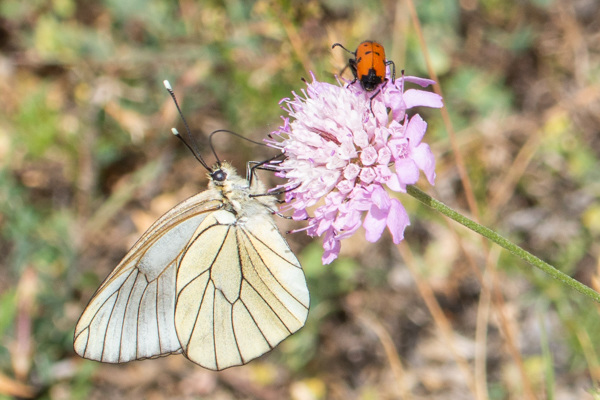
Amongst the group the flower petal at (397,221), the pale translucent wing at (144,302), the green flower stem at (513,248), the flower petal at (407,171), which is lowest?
the green flower stem at (513,248)

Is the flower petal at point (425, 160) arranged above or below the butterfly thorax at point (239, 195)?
below

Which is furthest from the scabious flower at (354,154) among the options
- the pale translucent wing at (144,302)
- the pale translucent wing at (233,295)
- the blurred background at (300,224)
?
the blurred background at (300,224)

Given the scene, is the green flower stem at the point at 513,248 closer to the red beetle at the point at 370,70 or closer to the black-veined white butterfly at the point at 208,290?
the red beetle at the point at 370,70

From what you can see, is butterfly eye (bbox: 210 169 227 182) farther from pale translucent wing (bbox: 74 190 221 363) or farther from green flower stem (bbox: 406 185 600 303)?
green flower stem (bbox: 406 185 600 303)

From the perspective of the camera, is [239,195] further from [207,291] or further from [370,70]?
[370,70]

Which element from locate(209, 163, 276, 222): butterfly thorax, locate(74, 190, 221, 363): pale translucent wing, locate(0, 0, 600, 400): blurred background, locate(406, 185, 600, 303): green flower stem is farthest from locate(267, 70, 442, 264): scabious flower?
locate(0, 0, 600, 400): blurred background

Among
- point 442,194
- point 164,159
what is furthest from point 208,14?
point 442,194
